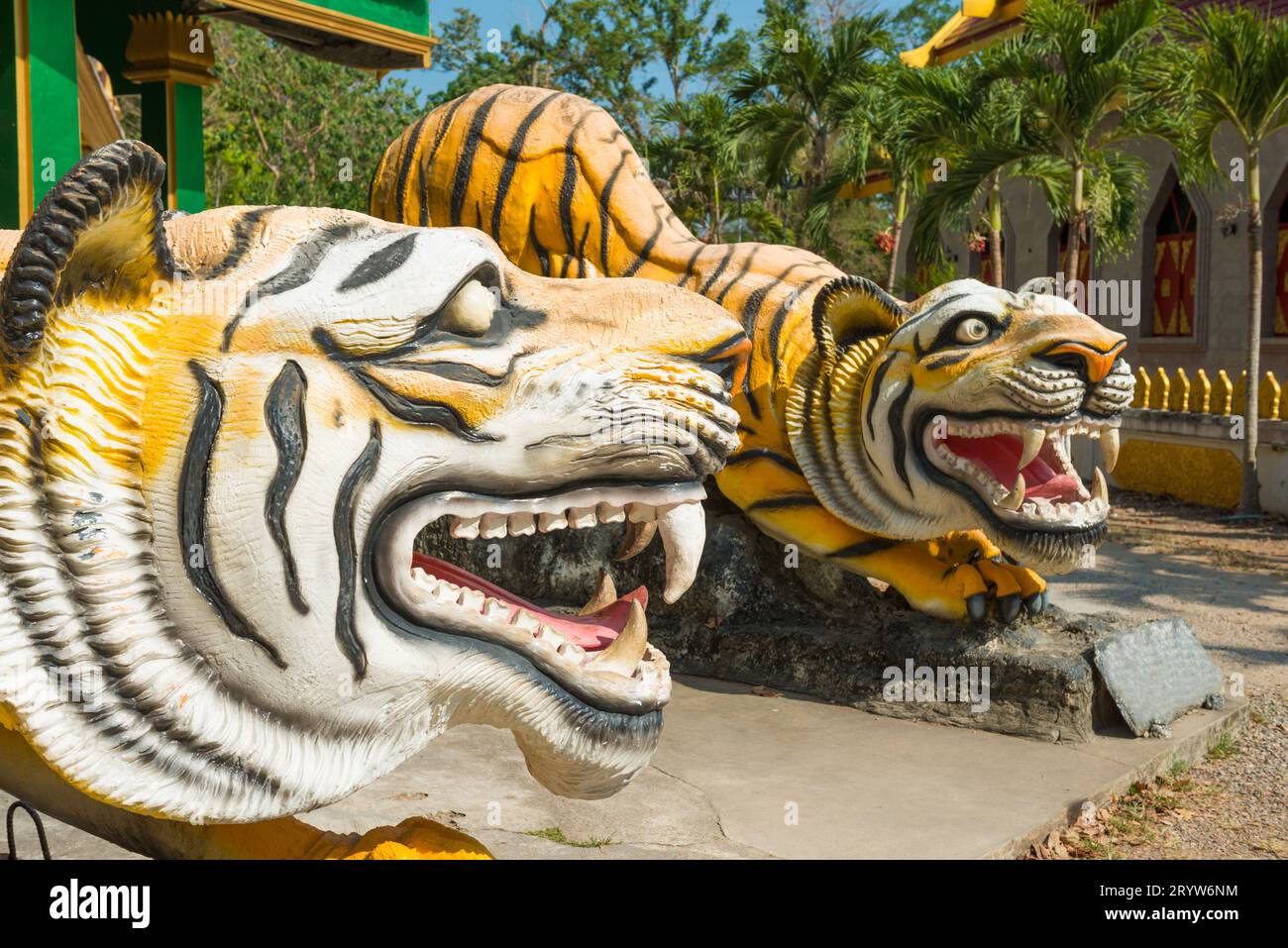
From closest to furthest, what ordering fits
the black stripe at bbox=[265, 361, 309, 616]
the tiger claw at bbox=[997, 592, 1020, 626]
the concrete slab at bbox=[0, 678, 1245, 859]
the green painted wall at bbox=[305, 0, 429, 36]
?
the black stripe at bbox=[265, 361, 309, 616] → the concrete slab at bbox=[0, 678, 1245, 859] → the tiger claw at bbox=[997, 592, 1020, 626] → the green painted wall at bbox=[305, 0, 429, 36]

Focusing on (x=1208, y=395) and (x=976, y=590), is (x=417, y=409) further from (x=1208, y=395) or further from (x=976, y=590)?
(x=1208, y=395)

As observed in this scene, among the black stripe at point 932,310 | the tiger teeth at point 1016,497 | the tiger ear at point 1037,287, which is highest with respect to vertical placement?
the tiger ear at point 1037,287

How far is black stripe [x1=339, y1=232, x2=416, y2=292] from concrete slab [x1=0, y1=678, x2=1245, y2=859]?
6.54ft

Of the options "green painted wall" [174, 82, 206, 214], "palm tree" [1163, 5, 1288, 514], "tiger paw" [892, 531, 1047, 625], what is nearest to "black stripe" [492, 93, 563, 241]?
"tiger paw" [892, 531, 1047, 625]

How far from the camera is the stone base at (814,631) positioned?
4.38m

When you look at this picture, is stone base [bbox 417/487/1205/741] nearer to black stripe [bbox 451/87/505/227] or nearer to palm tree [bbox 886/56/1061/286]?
black stripe [bbox 451/87/505/227]

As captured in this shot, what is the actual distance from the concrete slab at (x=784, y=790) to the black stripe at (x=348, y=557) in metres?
1.83

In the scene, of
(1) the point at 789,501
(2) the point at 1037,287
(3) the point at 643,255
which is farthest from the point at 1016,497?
(3) the point at 643,255

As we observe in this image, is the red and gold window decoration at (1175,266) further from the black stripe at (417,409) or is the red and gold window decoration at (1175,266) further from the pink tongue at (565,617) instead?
the black stripe at (417,409)

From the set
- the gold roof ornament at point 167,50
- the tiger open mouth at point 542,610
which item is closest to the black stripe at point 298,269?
the tiger open mouth at point 542,610

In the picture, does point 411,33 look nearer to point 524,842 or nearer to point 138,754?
point 524,842

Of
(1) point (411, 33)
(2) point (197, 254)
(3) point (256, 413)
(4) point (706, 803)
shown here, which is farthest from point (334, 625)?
(1) point (411, 33)

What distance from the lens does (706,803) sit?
369 centimetres

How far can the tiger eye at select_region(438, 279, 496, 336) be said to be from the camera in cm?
155
